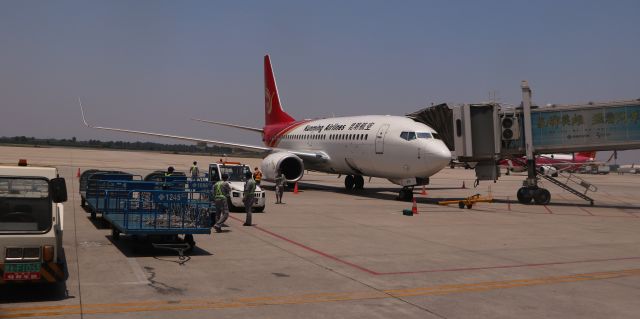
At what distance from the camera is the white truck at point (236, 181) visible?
21344 millimetres

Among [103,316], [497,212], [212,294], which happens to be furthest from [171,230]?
[497,212]

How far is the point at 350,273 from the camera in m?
11.2

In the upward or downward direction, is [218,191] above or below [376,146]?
below

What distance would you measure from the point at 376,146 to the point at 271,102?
17.8m

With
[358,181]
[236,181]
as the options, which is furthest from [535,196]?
[236,181]

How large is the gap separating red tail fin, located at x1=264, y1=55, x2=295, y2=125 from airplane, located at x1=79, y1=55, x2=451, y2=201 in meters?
1.49

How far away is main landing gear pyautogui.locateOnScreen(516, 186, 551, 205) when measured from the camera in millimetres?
28750

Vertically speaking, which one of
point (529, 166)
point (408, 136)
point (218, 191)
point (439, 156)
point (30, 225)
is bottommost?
point (30, 225)

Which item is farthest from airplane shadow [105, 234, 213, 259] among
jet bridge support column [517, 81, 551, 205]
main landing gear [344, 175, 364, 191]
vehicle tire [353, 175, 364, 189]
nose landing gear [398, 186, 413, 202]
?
main landing gear [344, 175, 364, 191]

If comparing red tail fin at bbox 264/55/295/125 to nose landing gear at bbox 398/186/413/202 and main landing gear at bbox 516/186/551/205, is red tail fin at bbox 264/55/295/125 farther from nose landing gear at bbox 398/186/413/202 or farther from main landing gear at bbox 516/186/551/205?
main landing gear at bbox 516/186/551/205

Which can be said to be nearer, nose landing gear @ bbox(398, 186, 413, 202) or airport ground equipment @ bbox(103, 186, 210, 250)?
airport ground equipment @ bbox(103, 186, 210, 250)

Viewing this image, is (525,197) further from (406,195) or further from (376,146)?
(376,146)

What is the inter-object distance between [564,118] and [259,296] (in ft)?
74.4

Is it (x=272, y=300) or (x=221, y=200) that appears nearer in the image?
(x=272, y=300)
